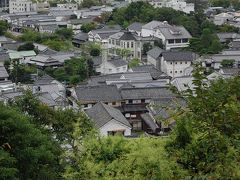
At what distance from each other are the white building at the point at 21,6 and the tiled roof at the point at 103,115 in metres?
36.8

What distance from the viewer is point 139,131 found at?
14.8 meters

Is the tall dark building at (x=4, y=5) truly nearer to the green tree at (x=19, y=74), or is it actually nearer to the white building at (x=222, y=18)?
the white building at (x=222, y=18)

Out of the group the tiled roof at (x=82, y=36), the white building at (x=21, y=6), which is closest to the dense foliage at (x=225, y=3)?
the white building at (x=21, y=6)

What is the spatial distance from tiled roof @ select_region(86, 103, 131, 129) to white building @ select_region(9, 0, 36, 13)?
36846 millimetres

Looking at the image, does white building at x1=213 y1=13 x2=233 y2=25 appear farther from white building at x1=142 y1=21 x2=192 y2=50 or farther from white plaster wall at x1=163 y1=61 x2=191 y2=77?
white plaster wall at x1=163 y1=61 x2=191 y2=77

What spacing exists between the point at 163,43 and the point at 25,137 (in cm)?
2268

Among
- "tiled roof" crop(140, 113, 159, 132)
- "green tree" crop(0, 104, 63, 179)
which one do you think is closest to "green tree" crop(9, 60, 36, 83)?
"tiled roof" crop(140, 113, 159, 132)

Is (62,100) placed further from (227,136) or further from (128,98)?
(227,136)

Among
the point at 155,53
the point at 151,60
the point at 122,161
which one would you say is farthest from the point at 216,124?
the point at 151,60

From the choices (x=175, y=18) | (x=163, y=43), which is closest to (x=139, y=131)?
(x=163, y=43)

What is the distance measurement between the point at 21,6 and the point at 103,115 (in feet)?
125

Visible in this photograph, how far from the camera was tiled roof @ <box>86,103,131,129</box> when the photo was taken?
42.1 feet

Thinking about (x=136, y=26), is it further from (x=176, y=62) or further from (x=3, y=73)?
(x=3, y=73)

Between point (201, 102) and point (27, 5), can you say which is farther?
point (27, 5)
